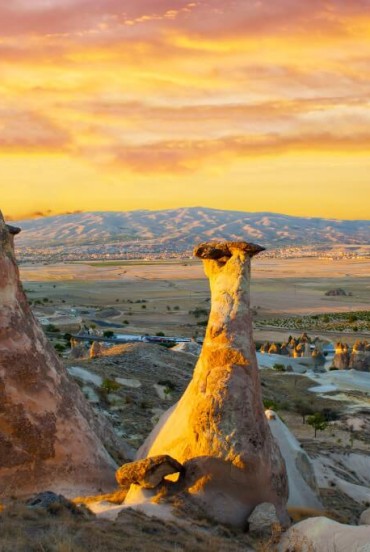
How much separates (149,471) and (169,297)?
112288 mm

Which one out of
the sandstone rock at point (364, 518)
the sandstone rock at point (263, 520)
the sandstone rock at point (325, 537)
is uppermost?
the sandstone rock at point (325, 537)

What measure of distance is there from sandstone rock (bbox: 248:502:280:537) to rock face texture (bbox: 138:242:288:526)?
9.2 inches

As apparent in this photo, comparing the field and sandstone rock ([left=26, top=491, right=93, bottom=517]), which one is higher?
sandstone rock ([left=26, top=491, right=93, bottom=517])

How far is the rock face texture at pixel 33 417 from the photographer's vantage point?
1294 cm

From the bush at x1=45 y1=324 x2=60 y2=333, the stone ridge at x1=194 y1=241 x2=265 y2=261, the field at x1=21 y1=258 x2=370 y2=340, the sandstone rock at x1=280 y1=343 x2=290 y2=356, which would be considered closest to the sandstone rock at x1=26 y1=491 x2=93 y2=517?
the stone ridge at x1=194 y1=241 x2=265 y2=261

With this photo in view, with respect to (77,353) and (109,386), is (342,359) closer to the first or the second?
(77,353)

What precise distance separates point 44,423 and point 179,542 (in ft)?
13.4

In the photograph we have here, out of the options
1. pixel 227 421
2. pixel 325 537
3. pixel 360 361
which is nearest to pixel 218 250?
pixel 227 421

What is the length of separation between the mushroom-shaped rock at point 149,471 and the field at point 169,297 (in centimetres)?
6132

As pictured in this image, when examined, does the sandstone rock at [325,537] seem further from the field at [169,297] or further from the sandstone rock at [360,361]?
the field at [169,297]

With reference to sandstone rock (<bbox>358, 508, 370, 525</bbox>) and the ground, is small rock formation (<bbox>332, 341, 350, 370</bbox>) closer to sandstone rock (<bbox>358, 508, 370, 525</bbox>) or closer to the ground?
the ground

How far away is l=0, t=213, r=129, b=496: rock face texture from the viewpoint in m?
12.9

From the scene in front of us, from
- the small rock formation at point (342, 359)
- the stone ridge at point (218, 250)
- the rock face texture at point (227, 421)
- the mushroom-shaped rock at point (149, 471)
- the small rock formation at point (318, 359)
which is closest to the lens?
the mushroom-shaped rock at point (149, 471)

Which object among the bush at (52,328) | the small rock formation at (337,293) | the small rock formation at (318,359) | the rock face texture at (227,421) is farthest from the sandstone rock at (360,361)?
the small rock formation at (337,293)
